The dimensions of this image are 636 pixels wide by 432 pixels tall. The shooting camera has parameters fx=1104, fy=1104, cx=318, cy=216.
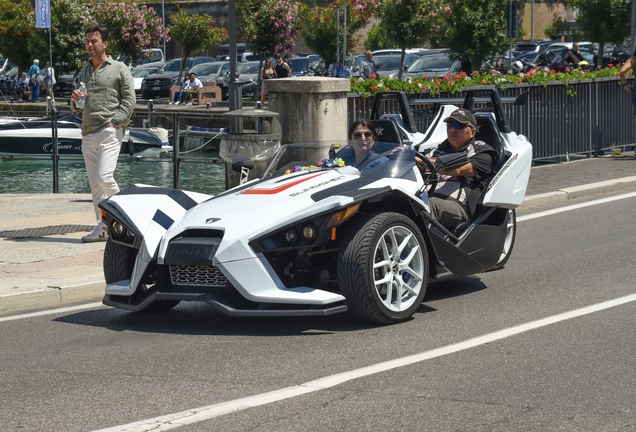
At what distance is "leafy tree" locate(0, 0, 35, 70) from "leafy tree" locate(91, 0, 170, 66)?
4.92 m

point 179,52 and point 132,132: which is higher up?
point 179,52

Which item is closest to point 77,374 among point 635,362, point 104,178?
point 635,362

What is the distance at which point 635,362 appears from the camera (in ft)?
20.2

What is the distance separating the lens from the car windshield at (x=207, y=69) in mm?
44128

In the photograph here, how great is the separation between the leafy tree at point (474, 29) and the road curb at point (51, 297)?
25162mm

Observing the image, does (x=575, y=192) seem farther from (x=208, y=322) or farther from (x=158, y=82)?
(x=158, y=82)

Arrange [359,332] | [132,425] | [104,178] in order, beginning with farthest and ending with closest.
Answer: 1. [104,178]
2. [359,332]
3. [132,425]

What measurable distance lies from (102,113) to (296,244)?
4535mm

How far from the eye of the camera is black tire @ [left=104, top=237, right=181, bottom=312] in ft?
25.1

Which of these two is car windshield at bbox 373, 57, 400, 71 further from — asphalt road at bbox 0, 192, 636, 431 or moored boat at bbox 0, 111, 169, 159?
asphalt road at bbox 0, 192, 636, 431

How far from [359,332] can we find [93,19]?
43352 mm

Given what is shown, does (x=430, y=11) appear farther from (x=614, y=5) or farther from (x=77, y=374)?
(x=77, y=374)

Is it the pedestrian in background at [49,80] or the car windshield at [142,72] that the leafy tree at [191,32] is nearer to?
the car windshield at [142,72]

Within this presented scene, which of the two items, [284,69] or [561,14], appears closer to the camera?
[284,69]
